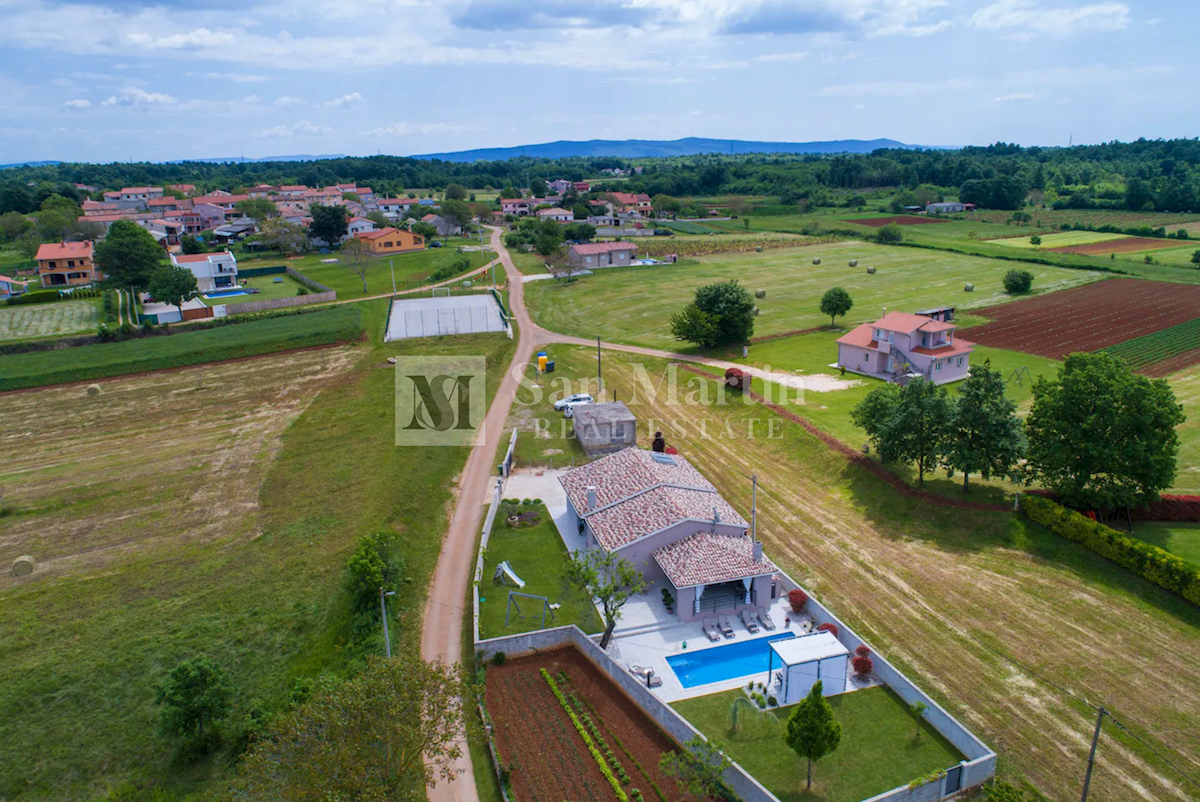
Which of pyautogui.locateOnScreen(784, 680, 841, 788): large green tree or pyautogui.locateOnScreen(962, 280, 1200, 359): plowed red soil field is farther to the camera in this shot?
pyautogui.locateOnScreen(962, 280, 1200, 359): plowed red soil field

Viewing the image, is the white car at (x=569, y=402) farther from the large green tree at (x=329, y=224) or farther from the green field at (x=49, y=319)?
the large green tree at (x=329, y=224)

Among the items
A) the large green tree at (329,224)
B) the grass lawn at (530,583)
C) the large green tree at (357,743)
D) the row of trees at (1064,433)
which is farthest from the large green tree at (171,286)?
the row of trees at (1064,433)

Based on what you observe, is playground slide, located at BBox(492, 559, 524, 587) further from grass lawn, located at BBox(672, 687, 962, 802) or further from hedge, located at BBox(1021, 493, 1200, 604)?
hedge, located at BBox(1021, 493, 1200, 604)

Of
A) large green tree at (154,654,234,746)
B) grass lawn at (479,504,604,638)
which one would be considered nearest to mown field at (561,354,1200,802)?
grass lawn at (479,504,604,638)

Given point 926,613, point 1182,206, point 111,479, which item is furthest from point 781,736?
point 1182,206

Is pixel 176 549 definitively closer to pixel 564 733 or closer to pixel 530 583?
pixel 530 583

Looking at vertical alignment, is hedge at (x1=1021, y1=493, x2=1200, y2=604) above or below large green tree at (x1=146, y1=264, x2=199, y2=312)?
below

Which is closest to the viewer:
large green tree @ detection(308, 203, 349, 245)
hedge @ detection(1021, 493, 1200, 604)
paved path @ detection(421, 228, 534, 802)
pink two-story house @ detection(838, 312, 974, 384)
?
paved path @ detection(421, 228, 534, 802)

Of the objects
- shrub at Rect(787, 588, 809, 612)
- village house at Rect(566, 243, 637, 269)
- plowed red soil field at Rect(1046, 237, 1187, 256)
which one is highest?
plowed red soil field at Rect(1046, 237, 1187, 256)
